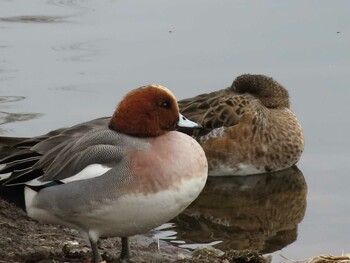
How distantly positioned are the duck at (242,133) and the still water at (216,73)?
0.16 meters

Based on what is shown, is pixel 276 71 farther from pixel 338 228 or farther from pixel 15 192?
pixel 15 192

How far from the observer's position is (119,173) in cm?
536

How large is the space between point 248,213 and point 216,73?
2.46 metres

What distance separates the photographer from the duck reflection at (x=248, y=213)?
24.1 feet

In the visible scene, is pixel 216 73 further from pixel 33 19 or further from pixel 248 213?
pixel 33 19

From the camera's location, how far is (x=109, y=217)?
5.36 metres

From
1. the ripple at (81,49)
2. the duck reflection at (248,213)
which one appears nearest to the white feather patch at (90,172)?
the duck reflection at (248,213)

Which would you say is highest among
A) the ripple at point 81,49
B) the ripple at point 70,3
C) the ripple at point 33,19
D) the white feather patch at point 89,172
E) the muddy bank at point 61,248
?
the ripple at point 70,3

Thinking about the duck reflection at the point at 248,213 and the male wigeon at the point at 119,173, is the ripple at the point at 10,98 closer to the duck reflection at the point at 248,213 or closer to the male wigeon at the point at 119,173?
the duck reflection at the point at 248,213

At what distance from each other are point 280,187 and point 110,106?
1.68 metres

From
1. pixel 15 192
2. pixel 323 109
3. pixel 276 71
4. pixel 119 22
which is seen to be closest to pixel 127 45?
pixel 119 22

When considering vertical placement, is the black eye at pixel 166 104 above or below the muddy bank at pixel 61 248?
above

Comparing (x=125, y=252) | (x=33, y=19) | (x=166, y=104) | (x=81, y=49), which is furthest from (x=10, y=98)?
(x=166, y=104)

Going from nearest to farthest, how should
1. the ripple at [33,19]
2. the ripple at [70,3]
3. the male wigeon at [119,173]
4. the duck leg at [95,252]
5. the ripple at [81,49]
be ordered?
the male wigeon at [119,173] < the duck leg at [95,252] < the ripple at [81,49] < the ripple at [33,19] < the ripple at [70,3]
